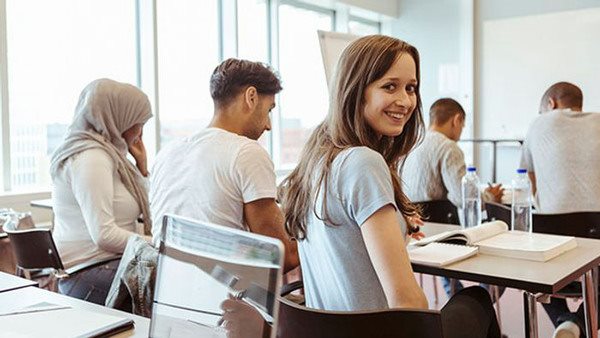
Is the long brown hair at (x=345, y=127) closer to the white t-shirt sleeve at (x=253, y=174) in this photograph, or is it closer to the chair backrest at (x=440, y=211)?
the white t-shirt sleeve at (x=253, y=174)

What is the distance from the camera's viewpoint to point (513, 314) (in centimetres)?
337

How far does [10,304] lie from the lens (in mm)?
1328

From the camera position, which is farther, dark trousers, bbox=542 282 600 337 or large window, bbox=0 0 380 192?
large window, bbox=0 0 380 192

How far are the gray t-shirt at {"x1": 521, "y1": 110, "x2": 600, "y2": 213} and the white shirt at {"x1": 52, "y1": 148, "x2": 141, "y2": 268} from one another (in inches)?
77.0

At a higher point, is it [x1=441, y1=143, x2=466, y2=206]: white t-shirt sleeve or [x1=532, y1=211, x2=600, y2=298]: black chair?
Answer: [x1=441, y1=143, x2=466, y2=206]: white t-shirt sleeve

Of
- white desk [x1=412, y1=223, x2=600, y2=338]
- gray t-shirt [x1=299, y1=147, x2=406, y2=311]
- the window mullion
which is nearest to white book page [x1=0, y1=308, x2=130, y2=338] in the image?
gray t-shirt [x1=299, y1=147, x2=406, y2=311]

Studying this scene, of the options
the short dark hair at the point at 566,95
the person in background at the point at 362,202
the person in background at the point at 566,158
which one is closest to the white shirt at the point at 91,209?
the person in background at the point at 362,202

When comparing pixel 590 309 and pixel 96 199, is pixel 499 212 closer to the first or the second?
pixel 590 309

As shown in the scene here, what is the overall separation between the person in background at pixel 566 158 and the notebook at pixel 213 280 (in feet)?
7.63

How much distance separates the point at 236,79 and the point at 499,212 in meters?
1.28

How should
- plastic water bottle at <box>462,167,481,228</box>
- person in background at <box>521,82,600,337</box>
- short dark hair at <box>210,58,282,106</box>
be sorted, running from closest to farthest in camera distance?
1. short dark hair at <box>210,58,282,106</box>
2. plastic water bottle at <box>462,167,481,228</box>
3. person in background at <box>521,82,600,337</box>

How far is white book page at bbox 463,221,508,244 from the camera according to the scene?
1.87m

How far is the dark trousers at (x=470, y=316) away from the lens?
1.42 meters

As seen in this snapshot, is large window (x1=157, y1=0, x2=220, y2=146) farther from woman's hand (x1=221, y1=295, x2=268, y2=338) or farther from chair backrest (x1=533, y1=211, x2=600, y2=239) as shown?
woman's hand (x1=221, y1=295, x2=268, y2=338)
